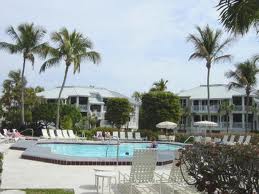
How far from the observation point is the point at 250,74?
168 ft

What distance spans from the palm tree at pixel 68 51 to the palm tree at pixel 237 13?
32370 mm

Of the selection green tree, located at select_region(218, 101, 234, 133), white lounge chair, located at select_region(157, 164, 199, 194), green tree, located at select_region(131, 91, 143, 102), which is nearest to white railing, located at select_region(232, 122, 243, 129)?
green tree, located at select_region(218, 101, 234, 133)

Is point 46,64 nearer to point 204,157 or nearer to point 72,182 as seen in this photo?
point 72,182

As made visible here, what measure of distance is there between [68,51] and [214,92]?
1370 inches

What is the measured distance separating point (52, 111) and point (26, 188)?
37932 mm

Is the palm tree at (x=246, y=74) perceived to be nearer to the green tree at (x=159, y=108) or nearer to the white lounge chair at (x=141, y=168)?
the green tree at (x=159, y=108)


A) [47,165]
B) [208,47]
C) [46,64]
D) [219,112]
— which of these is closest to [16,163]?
[47,165]

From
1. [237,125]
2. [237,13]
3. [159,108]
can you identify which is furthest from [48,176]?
[237,125]

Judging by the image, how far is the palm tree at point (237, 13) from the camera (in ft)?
23.4

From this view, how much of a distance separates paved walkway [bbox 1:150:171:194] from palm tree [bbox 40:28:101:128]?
23.3 m

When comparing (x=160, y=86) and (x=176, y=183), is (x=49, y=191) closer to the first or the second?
(x=176, y=183)

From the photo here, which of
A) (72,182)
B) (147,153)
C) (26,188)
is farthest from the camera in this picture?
(72,182)

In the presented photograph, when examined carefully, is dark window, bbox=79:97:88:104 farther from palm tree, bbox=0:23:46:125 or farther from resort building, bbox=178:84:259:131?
palm tree, bbox=0:23:46:125

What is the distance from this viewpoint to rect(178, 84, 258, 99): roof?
2586 inches
